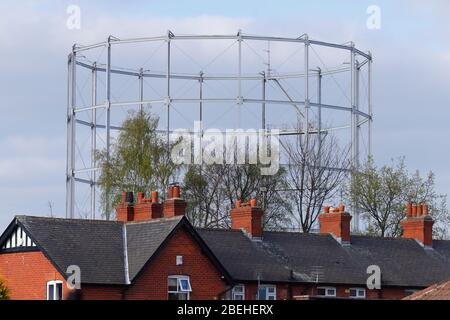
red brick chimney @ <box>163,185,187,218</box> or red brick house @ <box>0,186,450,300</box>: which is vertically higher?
red brick chimney @ <box>163,185,187,218</box>

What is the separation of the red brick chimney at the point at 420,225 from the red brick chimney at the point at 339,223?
15.4ft

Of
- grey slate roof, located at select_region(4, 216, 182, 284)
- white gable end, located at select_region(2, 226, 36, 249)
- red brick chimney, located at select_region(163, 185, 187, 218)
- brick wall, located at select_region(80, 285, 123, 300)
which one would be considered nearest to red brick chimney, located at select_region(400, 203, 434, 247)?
red brick chimney, located at select_region(163, 185, 187, 218)

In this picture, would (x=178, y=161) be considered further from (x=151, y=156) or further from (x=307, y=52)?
(x=307, y=52)

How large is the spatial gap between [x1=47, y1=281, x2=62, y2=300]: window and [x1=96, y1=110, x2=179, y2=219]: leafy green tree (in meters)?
31.2

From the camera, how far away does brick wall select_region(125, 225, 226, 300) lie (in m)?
45.8

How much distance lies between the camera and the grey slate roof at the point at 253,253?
4597cm

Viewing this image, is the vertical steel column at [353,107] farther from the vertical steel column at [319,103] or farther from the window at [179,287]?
the window at [179,287]

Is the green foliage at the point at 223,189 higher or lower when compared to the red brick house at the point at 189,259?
higher

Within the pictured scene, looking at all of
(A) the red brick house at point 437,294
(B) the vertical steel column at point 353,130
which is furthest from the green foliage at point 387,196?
(A) the red brick house at point 437,294

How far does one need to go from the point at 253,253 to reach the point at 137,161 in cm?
2880

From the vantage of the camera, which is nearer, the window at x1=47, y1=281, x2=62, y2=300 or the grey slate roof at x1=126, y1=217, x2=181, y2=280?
the window at x1=47, y1=281, x2=62, y2=300

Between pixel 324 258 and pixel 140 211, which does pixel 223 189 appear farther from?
pixel 140 211

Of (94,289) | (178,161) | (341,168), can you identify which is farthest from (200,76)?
(94,289)

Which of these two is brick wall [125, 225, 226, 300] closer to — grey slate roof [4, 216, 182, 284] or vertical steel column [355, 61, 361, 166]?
grey slate roof [4, 216, 182, 284]
